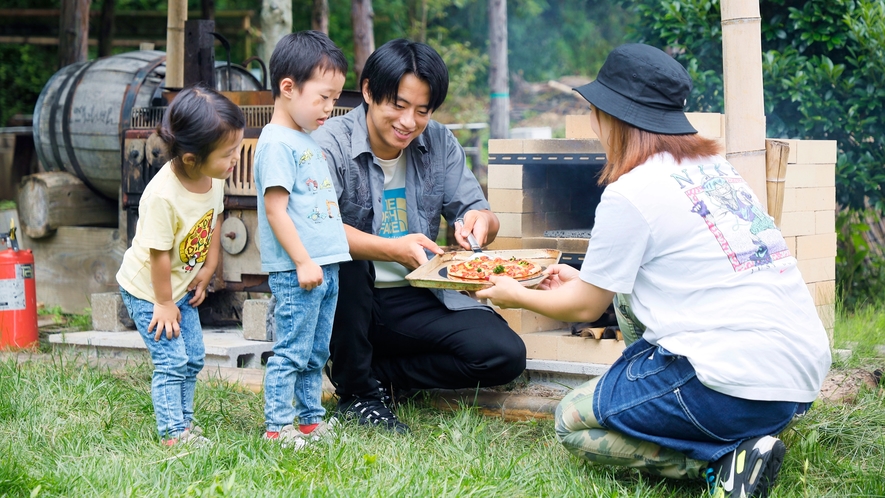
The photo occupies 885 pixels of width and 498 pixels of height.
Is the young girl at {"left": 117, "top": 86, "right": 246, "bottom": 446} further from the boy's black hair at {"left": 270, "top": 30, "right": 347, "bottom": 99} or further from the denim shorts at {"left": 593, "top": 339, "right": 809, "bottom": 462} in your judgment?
the denim shorts at {"left": 593, "top": 339, "right": 809, "bottom": 462}

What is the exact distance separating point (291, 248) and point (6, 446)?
1180 millimetres

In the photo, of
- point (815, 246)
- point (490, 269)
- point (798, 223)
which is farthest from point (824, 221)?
point (490, 269)

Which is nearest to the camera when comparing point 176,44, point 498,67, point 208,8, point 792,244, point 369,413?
point 369,413

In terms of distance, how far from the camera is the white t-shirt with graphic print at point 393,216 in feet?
11.6

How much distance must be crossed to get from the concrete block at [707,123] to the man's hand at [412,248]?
1.30 meters

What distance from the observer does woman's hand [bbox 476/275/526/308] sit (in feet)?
9.06

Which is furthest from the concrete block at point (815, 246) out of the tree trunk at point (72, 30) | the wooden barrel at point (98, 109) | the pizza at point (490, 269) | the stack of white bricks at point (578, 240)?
the tree trunk at point (72, 30)

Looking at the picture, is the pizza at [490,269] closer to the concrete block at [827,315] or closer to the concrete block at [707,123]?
the concrete block at [707,123]

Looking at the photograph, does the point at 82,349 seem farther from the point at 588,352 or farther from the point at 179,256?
the point at 588,352

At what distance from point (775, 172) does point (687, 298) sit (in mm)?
958

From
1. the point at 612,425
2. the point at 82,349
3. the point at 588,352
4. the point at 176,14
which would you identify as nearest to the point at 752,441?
the point at 612,425

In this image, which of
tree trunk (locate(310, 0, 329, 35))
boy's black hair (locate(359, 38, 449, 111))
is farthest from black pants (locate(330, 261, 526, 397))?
tree trunk (locate(310, 0, 329, 35))

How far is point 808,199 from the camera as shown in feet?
13.5

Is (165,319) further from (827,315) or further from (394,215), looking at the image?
(827,315)
